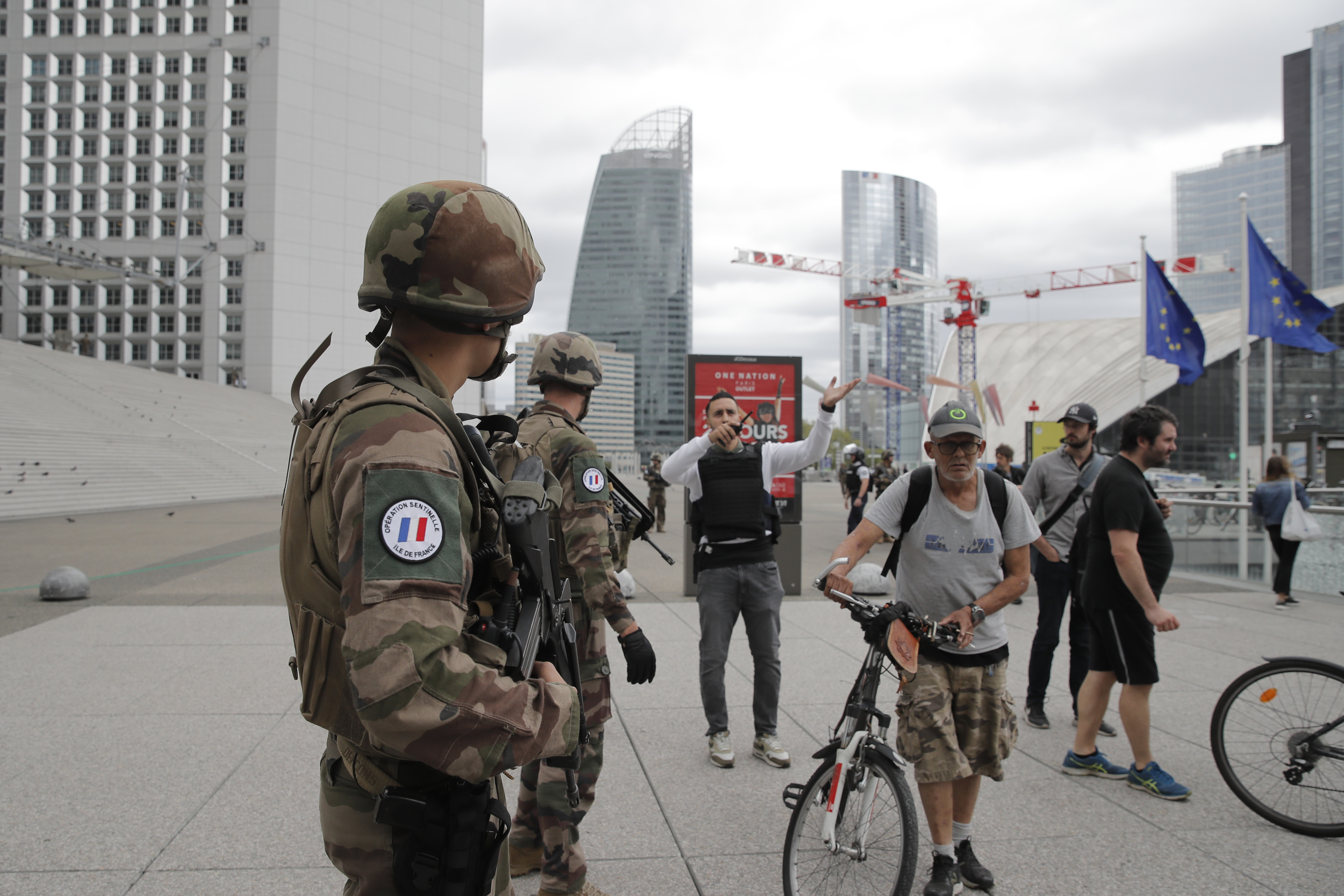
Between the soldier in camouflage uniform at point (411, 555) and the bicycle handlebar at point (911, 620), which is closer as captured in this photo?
the soldier in camouflage uniform at point (411, 555)

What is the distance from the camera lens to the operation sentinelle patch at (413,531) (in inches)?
47.9

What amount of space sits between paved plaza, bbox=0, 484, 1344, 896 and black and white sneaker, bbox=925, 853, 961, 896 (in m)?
0.35

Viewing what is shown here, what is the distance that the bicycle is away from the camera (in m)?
2.68

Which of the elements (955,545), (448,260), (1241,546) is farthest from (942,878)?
(1241,546)

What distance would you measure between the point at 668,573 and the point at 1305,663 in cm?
833

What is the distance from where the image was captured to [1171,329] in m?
13.0

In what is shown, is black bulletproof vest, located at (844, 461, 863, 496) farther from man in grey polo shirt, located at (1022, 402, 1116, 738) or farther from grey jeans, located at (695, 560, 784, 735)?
grey jeans, located at (695, 560, 784, 735)

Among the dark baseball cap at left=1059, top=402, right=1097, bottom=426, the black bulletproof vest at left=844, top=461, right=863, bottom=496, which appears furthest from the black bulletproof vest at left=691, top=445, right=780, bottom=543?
the black bulletproof vest at left=844, top=461, right=863, bottom=496

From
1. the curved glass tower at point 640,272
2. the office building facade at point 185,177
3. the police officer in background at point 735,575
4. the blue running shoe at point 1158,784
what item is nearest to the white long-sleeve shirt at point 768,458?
the police officer in background at point 735,575

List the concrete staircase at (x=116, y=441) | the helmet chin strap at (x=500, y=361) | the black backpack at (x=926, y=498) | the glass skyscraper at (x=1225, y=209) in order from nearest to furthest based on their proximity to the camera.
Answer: the helmet chin strap at (x=500, y=361), the black backpack at (x=926, y=498), the concrete staircase at (x=116, y=441), the glass skyscraper at (x=1225, y=209)

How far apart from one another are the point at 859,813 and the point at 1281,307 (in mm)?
11548

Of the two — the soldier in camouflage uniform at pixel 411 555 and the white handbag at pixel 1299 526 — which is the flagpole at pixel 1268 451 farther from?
the soldier in camouflage uniform at pixel 411 555

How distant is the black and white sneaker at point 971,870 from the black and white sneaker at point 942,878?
0.29 feet

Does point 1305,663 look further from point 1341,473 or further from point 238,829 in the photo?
point 1341,473
